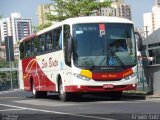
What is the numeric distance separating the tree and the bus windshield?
19.2m

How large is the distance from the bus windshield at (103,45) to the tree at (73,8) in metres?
19.2

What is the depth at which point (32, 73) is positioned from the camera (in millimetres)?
28406

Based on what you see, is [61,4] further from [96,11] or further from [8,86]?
[8,86]

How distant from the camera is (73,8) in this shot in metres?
40.9

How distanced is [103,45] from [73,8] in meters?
20.2

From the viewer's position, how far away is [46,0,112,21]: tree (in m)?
40.8

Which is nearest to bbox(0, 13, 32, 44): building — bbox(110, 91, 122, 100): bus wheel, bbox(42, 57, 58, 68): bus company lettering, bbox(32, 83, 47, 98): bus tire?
bbox(32, 83, 47, 98): bus tire

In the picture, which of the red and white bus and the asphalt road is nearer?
the asphalt road

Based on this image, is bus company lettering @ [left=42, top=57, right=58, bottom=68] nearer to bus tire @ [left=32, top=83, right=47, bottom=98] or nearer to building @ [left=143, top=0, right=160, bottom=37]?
bus tire @ [left=32, top=83, right=47, bottom=98]

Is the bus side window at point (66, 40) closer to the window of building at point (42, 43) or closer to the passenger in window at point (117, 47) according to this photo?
the passenger in window at point (117, 47)

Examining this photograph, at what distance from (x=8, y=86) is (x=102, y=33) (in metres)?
54.5

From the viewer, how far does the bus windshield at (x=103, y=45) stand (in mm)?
20891

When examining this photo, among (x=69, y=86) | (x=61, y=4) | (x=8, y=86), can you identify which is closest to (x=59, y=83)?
(x=69, y=86)

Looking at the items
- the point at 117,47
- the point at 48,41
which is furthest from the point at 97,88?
the point at 48,41
